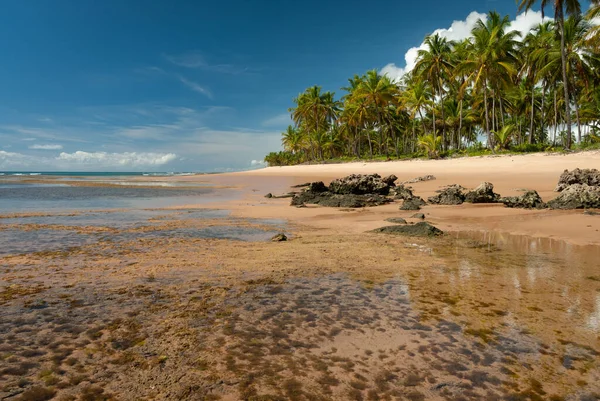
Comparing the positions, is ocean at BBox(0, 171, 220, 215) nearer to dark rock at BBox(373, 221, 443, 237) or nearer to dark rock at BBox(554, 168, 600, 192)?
dark rock at BBox(373, 221, 443, 237)

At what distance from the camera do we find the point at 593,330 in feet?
9.06

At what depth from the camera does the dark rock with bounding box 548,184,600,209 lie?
9.25m

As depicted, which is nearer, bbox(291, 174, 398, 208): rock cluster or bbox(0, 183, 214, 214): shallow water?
bbox(291, 174, 398, 208): rock cluster

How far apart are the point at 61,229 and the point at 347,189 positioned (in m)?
10.3

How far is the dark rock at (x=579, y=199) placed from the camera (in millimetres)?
9250

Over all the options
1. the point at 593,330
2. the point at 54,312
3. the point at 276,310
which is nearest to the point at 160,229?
the point at 54,312

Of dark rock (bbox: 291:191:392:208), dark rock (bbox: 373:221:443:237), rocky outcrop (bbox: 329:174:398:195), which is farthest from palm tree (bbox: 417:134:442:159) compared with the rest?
dark rock (bbox: 373:221:443:237)

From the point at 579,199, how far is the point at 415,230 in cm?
614

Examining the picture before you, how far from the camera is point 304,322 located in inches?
116

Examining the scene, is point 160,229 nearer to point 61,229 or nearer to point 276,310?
point 61,229

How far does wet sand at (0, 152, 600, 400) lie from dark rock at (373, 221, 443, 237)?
902mm

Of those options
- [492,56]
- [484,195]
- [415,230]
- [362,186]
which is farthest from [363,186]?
[492,56]

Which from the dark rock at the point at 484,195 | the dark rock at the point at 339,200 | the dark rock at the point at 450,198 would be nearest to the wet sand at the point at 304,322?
the dark rock at the point at 484,195

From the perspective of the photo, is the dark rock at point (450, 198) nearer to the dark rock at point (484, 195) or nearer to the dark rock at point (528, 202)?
the dark rock at point (484, 195)
